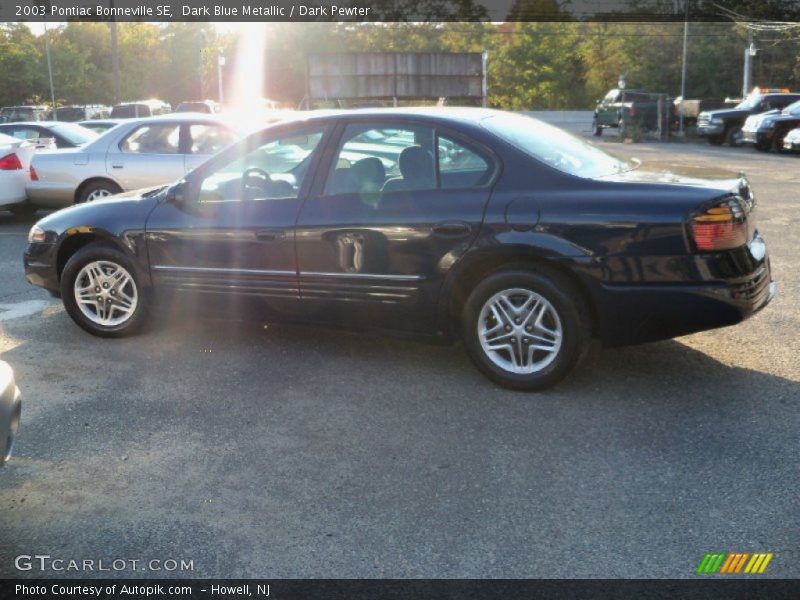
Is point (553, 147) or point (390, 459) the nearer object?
point (390, 459)

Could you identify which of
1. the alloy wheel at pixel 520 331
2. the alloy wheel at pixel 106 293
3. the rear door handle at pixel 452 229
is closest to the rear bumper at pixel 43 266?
the alloy wheel at pixel 106 293

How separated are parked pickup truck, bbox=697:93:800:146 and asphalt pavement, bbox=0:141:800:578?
26655 mm

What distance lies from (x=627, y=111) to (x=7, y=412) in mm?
38023

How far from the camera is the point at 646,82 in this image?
178 feet

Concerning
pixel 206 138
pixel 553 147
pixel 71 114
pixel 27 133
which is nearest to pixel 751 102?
pixel 27 133

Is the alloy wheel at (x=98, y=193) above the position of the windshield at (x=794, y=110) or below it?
below

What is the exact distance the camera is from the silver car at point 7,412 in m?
3.26

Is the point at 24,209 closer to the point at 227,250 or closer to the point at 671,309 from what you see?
the point at 227,250

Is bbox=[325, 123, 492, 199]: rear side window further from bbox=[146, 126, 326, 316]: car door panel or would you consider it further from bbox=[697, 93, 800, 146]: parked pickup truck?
bbox=[697, 93, 800, 146]: parked pickup truck

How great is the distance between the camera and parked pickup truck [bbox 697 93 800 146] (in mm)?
29922

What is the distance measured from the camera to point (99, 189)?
459 inches

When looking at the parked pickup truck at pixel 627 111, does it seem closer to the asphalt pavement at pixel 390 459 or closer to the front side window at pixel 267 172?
the asphalt pavement at pixel 390 459

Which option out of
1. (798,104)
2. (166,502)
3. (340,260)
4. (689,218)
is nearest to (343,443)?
(166,502)

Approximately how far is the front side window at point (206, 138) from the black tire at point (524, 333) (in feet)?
21.8
